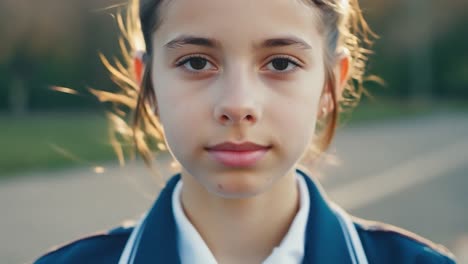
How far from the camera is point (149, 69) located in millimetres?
2150

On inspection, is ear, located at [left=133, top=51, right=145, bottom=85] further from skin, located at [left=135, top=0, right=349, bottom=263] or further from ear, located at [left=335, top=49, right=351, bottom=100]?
ear, located at [left=335, top=49, right=351, bottom=100]

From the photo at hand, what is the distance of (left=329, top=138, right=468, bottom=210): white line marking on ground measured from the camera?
8.49m

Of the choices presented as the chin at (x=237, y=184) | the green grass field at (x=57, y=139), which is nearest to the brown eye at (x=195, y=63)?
the chin at (x=237, y=184)

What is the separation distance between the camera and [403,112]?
2639 centimetres

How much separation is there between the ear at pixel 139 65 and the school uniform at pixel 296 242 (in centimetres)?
36

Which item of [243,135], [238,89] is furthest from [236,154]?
[238,89]

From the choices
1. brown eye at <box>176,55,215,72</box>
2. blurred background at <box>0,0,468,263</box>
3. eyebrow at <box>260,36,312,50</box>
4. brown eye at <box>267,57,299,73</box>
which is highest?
eyebrow at <box>260,36,312,50</box>

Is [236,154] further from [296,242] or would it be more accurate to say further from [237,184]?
[296,242]

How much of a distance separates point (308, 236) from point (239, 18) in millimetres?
650

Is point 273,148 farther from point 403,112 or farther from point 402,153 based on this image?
point 403,112

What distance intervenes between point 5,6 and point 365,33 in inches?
1124

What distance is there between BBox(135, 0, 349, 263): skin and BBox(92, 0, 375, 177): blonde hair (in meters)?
0.08

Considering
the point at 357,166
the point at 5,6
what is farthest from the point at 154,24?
the point at 5,6

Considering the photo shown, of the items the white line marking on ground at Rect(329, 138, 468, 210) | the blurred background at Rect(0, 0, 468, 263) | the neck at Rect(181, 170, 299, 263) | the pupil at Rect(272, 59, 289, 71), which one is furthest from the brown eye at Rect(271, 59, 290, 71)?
the white line marking on ground at Rect(329, 138, 468, 210)
